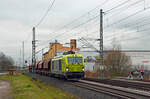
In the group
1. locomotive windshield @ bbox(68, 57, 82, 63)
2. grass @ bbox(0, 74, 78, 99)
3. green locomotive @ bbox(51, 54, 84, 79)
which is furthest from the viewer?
locomotive windshield @ bbox(68, 57, 82, 63)

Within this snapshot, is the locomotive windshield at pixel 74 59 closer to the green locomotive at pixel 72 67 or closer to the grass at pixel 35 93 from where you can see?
the green locomotive at pixel 72 67

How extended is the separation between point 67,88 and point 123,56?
31.3 m

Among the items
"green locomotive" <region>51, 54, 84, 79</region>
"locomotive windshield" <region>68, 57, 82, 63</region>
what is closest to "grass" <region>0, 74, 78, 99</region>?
"green locomotive" <region>51, 54, 84, 79</region>

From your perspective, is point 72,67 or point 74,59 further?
point 74,59

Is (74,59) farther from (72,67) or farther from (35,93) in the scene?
(35,93)

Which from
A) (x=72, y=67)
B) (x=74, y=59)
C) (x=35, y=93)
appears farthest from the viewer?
(x=74, y=59)

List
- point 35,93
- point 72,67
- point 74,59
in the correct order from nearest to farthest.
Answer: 1. point 35,93
2. point 72,67
3. point 74,59

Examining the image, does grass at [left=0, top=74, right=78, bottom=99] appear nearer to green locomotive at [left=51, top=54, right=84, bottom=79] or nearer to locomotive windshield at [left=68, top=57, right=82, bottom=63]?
green locomotive at [left=51, top=54, right=84, bottom=79]

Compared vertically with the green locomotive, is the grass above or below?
below

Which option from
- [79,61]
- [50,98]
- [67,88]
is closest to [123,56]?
[79,61]

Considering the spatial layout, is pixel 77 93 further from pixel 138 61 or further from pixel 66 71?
pixel 138 61

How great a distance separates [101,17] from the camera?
97.7 ft

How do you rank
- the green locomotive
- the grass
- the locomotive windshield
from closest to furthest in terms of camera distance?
the grass, the green locomotive, the locomotive windshield

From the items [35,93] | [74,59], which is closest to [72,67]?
[74,59]
